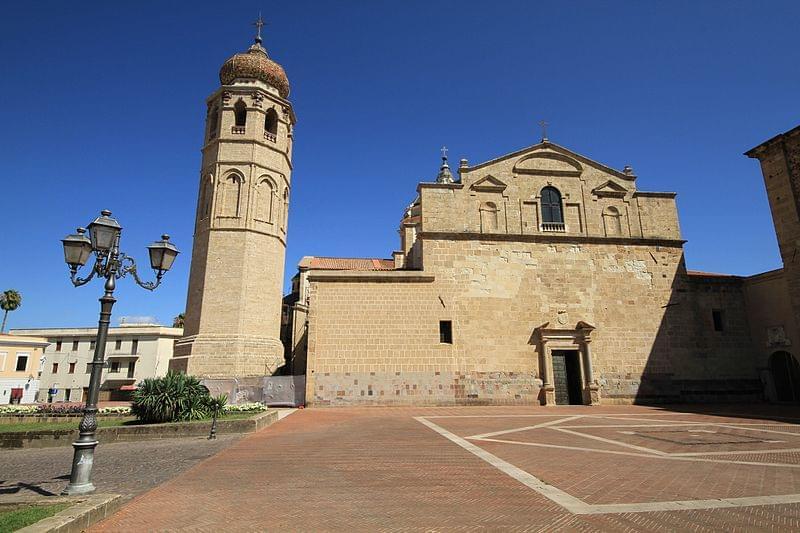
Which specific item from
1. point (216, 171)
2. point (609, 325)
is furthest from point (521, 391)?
point (216, 171)

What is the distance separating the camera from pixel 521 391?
20.0 meters

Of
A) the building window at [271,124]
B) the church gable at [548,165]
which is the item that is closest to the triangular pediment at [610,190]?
the church gable at [548,165]

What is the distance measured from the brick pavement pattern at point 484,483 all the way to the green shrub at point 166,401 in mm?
2819

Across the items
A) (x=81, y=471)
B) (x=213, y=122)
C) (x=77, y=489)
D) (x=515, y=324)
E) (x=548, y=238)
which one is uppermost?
(x=213, y=122)

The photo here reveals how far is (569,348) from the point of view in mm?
20781

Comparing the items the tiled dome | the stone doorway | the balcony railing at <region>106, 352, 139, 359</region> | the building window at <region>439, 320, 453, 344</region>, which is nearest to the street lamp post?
the building window at <region>439, 320, 453, 344</region>

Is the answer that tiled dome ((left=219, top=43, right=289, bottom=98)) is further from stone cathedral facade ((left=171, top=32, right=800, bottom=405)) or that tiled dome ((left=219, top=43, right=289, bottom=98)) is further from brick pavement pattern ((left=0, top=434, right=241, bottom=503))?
brick pavement pattern ((left=0, top=434, right=241, bottom=503))

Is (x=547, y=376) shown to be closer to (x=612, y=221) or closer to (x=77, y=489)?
(x=612, y=221)

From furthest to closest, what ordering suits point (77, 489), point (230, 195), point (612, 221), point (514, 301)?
point (230, 195), point (612, 221), point (514, 301), point (77, 489)

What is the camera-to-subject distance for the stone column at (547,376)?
1994cm

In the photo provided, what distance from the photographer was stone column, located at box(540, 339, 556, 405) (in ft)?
65.4

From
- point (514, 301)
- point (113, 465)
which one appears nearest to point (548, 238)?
point (514, 301)

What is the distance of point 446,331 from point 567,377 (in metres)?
6.47

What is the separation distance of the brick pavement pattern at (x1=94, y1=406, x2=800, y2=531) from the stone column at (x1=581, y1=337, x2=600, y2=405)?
27.9 ft
